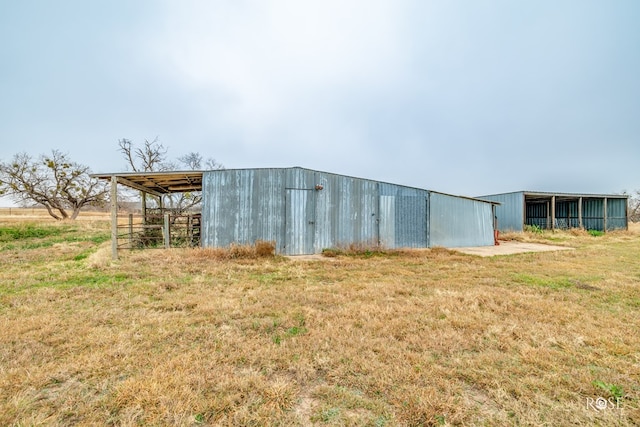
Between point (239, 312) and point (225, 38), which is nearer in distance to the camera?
point (239, 312)

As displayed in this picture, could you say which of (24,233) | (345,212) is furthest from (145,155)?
(345,212)

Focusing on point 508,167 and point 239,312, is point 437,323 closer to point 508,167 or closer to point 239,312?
point 239,312

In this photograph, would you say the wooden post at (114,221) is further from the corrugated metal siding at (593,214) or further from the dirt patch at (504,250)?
the corrugated metal siding at (593,214)

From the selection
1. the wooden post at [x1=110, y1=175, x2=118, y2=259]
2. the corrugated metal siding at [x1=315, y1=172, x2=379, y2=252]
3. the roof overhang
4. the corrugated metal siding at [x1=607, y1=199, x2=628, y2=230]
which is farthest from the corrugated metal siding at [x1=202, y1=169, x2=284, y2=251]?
the corrugated metal siding at [x1=607, y1=199, x2=628, y2=230]

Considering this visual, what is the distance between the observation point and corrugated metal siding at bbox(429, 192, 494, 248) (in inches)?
431

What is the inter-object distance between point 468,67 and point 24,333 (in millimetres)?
22963

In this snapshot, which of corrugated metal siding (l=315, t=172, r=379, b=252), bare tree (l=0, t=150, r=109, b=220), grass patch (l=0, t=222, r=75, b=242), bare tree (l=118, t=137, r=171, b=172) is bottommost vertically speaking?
grass patch (l=0, t=222, r=75, b=242)

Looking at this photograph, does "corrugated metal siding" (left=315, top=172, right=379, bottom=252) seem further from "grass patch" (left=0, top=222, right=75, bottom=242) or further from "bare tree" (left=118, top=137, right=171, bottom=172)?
"bare tree" (left=118, top=137, right=171, bottom=172)

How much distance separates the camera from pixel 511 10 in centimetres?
1484

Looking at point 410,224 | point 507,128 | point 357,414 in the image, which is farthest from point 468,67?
point 357,414

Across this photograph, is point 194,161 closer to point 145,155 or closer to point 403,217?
point 145,155

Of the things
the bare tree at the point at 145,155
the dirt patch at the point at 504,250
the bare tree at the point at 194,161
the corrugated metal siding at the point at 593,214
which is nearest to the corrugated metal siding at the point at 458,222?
the dirt patch at the point at 504,250

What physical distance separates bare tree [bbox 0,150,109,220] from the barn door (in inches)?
1027

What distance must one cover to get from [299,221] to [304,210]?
1.42 feet
